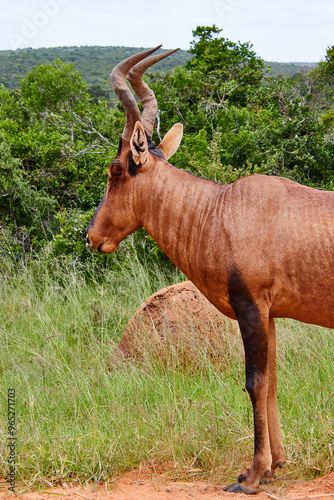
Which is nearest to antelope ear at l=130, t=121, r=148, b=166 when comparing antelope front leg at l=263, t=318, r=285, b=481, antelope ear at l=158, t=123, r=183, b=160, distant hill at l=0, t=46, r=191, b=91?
antelope ear at l=158, t=123, r=183, b=160

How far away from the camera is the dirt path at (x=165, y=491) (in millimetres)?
3740

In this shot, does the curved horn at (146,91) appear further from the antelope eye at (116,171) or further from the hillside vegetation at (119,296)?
the hillside vegetation at (119,296)

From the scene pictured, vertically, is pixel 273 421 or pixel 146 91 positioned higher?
pixel 146 91

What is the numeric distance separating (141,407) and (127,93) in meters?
2.57

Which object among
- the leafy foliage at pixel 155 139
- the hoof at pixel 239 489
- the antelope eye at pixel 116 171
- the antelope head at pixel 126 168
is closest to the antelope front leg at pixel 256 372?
the hoof at pixel 239 489

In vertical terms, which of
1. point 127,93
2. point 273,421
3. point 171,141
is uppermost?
point 127,93

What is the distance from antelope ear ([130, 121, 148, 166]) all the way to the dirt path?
231 cm

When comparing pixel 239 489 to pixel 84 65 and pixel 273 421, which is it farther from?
pixel 84 65

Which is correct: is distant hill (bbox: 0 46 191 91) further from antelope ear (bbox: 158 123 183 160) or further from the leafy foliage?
antelope ear (bbox: 158 123 183 160)

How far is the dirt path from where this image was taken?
3.74 m

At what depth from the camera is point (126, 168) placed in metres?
4.43

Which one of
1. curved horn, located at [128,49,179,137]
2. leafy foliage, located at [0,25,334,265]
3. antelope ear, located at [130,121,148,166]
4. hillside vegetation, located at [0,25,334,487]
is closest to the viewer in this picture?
antelope ear, located at [130,121,148,166]

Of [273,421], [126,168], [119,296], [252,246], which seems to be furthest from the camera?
[119,296]

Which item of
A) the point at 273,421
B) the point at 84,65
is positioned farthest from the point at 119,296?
the point at 84,65
